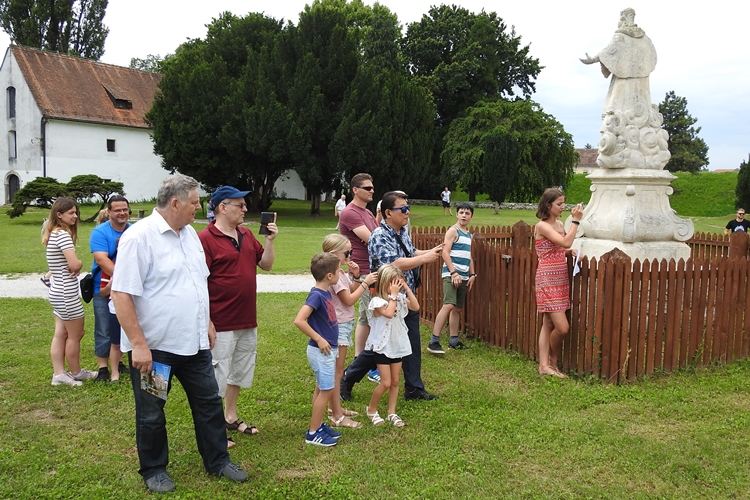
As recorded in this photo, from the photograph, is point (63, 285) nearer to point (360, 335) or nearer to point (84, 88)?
point (360, 335)

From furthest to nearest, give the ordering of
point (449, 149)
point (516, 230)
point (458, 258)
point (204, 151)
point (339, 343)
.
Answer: point (449, 149) → point (204, 151) → point (516, 230) → point (458, 258) → point (339, 343)

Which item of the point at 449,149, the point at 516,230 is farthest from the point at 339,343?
the point at 449,149

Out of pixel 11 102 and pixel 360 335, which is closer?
pixel 360 335

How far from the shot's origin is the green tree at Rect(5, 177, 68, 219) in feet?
85.3

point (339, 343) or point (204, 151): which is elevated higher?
point (204, 151)

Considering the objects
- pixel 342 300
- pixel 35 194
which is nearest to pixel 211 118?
pixel 35 194

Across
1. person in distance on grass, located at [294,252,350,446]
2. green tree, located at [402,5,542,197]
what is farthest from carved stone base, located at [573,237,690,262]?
green tree, located at [402,5,542,197]

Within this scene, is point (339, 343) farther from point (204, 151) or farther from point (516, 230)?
point (204, 151)

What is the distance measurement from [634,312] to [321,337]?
10.5ft

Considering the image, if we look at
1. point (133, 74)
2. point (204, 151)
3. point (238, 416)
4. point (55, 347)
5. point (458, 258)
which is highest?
point (133, 74)

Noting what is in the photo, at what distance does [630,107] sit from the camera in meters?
8.19

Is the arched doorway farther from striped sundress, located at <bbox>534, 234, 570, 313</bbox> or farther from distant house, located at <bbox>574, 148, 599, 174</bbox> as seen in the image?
distant house, located at <bbox>574, 148, 599, 174</bbox>

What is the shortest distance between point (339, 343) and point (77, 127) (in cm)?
3987

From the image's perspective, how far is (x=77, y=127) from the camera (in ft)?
127
